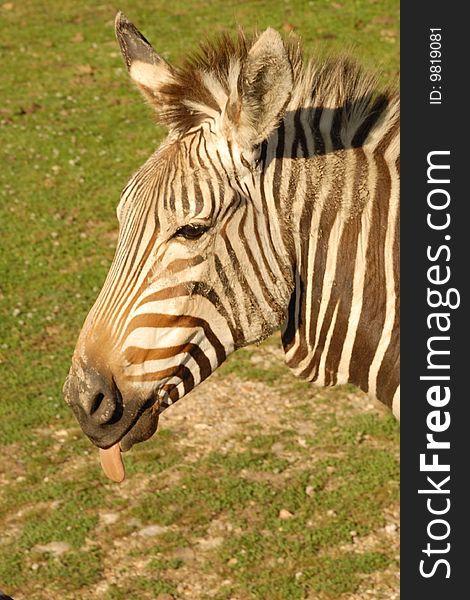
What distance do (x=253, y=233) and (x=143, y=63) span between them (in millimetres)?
1000

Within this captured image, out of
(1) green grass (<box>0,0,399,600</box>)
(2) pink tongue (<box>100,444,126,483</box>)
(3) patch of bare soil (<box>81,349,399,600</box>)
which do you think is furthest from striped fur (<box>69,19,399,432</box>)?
(3) patch of bare soil (<box>81,349,399,600</box>)

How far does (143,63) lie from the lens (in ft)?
15.8

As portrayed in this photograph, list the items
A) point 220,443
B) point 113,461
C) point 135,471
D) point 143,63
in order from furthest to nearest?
point 220,443
point 135,471
point 113,461
point 143,63

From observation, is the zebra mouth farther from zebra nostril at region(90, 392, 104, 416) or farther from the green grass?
the green grass

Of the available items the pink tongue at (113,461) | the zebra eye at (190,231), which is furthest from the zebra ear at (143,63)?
the pink tongue at (113,461)

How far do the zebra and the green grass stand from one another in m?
0.63

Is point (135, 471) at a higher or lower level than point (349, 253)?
lower

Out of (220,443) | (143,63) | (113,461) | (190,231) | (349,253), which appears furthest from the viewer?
(220,443)

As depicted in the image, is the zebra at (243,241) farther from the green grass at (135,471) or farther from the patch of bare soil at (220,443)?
the patch of bare soil at (220,443)

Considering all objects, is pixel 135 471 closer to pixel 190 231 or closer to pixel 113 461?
pixel 113 461

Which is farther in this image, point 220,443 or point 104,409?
point 220,443

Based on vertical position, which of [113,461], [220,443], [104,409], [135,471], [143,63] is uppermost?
[143,63]

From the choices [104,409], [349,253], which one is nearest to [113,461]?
[104,409]

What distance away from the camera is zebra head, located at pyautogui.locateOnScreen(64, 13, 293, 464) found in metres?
4.32
